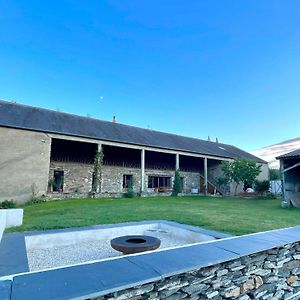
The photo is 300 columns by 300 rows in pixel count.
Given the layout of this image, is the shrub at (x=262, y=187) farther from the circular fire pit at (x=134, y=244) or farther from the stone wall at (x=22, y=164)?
the circular fire pit at (x=134, y=244)

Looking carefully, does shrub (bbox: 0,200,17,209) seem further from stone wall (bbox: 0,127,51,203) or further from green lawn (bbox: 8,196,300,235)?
green lawn (bbox: 8,196,300,235)

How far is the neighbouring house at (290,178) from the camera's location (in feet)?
44.2

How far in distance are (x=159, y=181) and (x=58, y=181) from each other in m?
9.30

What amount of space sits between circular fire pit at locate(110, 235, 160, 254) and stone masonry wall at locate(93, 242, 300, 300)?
1626mm

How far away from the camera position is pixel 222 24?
11.3 metres

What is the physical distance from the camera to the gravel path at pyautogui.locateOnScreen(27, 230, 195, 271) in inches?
162

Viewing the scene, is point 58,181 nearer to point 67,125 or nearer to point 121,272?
point 67,125

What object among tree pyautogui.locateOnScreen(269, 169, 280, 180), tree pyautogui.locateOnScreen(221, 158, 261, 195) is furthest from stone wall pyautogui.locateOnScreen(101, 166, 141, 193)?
tree pyautogui.locateOnScreen(269, 169, 280, 180)

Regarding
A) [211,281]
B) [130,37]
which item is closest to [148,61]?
[130,37]

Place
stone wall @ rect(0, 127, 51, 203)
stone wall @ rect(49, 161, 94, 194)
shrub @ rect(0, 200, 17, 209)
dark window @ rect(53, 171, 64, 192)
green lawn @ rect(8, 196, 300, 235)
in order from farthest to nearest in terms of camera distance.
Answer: stone wall @ rect(49, 161, 94, 194)
dark window @ rect(53, 171, 64, 192)
stone wall @ rect(0, 127, 51, 203)
shrub @ rect(0, 200, 17, 209)
green lawn @ rect(8, 196, 300, 235)

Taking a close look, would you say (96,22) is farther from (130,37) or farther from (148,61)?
(148,61)

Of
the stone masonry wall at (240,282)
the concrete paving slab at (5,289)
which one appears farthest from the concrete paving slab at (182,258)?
the concrete paving slab at (5,289)

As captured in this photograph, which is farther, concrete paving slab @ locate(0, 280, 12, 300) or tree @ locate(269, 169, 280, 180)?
tree @ locate(269, 169, 280, 180)

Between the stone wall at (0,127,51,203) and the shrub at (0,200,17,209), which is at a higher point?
the stone wall at (0,127,51,203)
